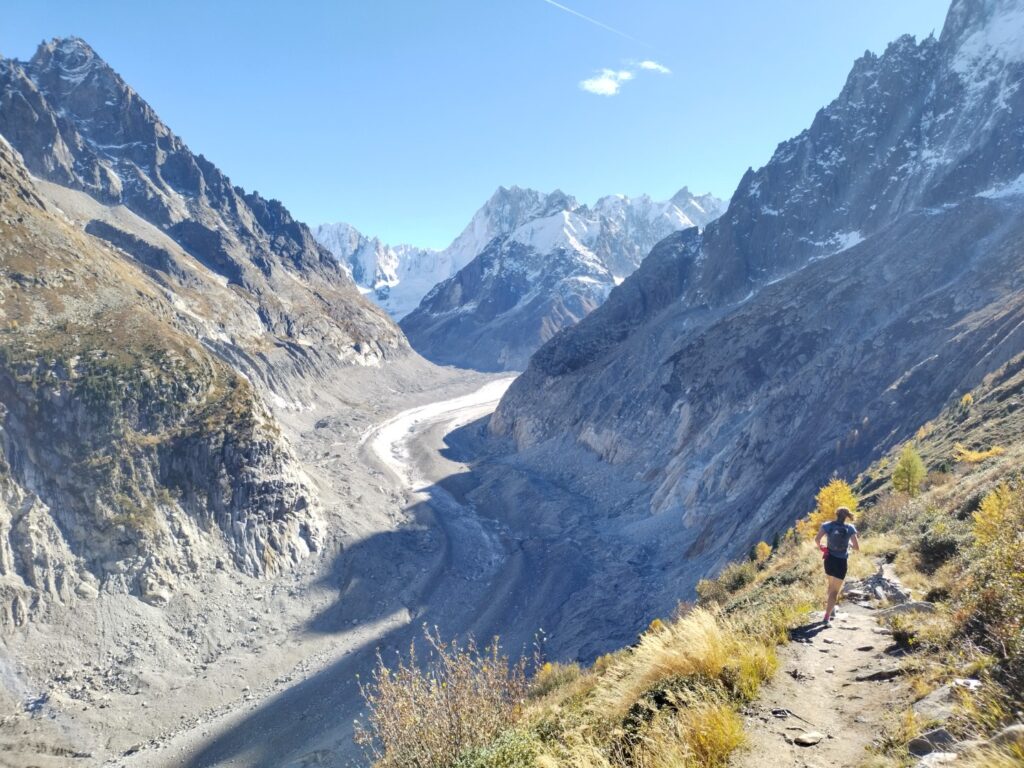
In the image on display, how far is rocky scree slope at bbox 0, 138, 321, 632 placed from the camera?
41.7 meters

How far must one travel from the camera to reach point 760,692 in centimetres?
734

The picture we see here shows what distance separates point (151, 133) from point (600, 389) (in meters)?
164

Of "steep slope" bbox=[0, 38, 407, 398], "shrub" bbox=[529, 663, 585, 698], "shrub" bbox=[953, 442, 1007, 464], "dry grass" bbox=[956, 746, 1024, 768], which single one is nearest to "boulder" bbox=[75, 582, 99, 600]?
"shrub" bbox=[529, 663, 585, 698]

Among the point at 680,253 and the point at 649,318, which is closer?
the point at 649,318

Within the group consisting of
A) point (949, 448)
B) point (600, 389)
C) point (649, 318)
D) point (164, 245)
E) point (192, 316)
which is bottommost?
point (949, 448)

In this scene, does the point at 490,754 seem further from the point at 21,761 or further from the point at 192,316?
the point at 192,316

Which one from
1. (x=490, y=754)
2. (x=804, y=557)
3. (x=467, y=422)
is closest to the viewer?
(x=490, y=754)

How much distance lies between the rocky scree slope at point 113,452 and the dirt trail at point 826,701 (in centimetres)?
4778

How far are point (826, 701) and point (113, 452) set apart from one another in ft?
181

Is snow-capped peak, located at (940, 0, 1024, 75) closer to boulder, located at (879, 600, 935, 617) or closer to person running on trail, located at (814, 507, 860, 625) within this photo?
person running on trail, located at (814, 507, 860, 625)

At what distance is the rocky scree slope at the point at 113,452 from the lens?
4166 centimetres

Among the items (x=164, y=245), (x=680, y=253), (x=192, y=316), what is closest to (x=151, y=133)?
(x=164, y=245)

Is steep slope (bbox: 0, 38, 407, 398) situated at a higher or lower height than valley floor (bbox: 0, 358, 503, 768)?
higher

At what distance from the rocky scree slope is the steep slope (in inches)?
2342
